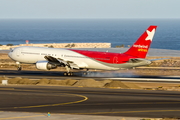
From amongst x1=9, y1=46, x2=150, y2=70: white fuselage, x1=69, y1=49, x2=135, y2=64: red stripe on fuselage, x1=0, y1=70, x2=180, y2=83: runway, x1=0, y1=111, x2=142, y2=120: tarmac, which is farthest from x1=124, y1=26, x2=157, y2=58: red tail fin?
x1=0, y1=111, x2=142, y2=120: tarmac

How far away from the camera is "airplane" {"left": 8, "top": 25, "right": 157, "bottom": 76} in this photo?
55031 mm

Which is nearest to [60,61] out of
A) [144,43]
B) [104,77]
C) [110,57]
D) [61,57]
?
[61,57]

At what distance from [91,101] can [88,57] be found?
2409 centimetres

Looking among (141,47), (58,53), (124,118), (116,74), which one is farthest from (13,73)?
(124,118)

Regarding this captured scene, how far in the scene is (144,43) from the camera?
5509 cm

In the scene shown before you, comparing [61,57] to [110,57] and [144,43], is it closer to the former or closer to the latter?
[110,57]

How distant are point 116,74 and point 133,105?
30419 mm

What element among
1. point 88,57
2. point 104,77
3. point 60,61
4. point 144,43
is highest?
point 144,43

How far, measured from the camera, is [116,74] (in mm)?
63312

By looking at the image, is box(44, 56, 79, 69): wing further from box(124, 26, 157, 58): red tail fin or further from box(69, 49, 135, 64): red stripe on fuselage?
box(124, 26, 157, 58): red tail fin

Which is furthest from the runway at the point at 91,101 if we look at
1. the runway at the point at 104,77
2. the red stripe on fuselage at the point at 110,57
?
the red stripe on fuselage at the point at 110,57

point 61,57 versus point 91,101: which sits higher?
point 61,57

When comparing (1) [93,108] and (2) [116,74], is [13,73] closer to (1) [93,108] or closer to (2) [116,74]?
(2) [116,74]

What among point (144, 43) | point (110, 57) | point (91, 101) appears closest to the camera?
point (91, 101)
